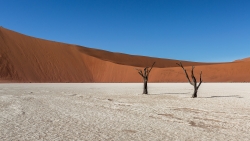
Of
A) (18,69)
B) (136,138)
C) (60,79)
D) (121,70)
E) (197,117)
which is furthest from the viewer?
(121,70)

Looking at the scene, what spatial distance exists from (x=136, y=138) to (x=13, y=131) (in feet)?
9.52

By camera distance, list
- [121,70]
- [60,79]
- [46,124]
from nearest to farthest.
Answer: [46,124] < [60,79] < [121,70]

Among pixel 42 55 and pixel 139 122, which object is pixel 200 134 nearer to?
pixel 139 122

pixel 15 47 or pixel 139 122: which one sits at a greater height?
pixel 15 47

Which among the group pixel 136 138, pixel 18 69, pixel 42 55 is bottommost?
pixel 136 138

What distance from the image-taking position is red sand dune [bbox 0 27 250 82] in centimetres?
4856

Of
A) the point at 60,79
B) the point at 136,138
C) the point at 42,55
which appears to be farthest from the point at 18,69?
the point at 136,138

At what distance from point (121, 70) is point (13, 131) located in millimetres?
54728

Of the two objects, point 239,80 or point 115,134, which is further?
point 239,80

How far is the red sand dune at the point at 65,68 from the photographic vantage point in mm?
48562

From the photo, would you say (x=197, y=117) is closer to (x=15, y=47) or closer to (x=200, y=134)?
(x=200, y=134)

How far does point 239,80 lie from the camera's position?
5447 centimetres

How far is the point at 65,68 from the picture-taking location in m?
56.8

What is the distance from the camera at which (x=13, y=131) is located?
244 inches
